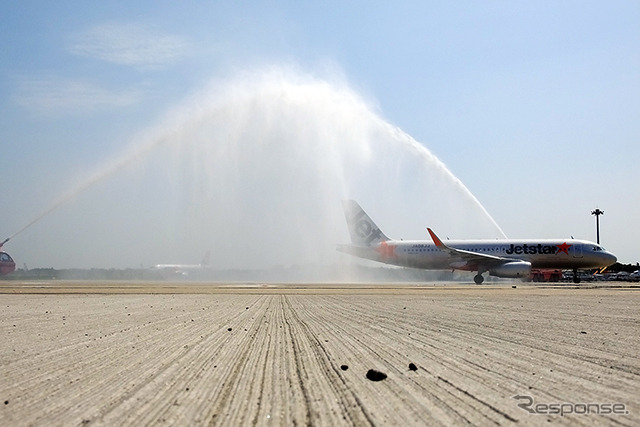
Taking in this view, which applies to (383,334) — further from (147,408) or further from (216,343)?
(147,408)

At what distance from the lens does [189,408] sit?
8.41 metres

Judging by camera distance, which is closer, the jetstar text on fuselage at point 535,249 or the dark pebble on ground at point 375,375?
the dark pebble on ground at point 375,375

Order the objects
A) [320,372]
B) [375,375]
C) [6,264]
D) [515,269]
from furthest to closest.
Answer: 1. [6,264]
2. [515,269]
3. [320,372]
4. [375,375]

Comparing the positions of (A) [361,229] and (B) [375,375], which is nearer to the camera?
(B) [375,375]

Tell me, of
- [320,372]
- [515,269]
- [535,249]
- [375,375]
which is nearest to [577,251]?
[535,249]

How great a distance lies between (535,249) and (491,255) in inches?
185

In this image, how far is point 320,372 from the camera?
11.4m

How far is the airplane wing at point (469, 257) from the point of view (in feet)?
222

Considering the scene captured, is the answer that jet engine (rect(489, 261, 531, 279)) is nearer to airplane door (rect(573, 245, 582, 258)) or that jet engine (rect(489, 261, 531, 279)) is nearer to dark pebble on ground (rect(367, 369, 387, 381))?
airplane door (rect(573, 245, 582, 258))

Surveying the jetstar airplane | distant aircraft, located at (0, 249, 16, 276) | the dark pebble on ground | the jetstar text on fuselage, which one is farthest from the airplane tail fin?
the dark pebble on ground

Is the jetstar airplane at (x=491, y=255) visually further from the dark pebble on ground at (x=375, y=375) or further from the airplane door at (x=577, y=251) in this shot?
the dark pebble on ground at (x=375, y=375)

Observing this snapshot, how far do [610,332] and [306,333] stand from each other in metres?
9.00

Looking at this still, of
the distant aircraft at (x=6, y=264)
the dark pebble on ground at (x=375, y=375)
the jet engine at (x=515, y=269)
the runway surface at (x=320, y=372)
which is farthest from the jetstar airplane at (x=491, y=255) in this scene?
the dark pebble on ground at (x=375, y=375)

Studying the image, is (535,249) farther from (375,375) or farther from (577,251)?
(375,375)
